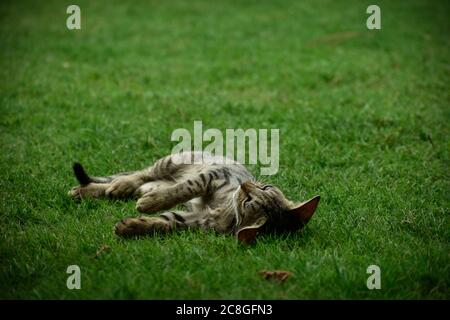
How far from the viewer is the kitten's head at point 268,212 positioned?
4207mm

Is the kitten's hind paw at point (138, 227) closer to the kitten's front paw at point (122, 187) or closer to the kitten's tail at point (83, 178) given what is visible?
the kitten's front paw at point (122, 187)

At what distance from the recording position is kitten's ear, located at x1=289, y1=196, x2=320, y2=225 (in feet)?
13.5

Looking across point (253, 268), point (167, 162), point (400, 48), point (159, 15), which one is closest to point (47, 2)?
point (159, 15)

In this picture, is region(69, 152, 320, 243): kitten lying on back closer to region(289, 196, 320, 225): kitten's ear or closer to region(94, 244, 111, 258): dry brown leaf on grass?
region(289, 196, 320, 225): kitten's ear

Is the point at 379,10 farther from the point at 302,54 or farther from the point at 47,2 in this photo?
the point at 47,2

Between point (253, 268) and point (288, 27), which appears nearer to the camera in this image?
point (253, 268)

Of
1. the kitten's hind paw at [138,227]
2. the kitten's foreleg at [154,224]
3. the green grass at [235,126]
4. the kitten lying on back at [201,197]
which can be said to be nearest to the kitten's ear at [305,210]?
the kitten lying on back at [201,197]

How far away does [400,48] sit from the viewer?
1123 cm

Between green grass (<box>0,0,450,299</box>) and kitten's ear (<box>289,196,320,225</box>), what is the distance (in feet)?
0.48

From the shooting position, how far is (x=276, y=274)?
11.9 feet

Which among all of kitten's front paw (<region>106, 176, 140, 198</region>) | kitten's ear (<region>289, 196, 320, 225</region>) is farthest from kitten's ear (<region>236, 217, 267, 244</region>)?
kitten's front paw (<region>106, 176, 140, 198</region>)
